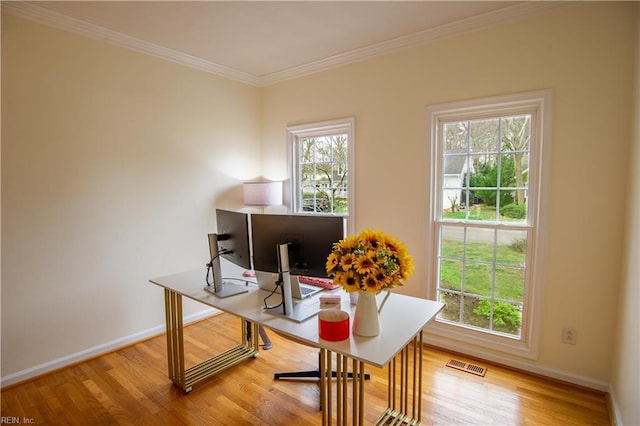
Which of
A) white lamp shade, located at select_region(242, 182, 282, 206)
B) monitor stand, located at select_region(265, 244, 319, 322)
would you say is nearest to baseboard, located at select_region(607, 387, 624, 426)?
monitor stand, located at select_region(265, 244, 319, 322)

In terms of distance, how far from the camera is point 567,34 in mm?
2230

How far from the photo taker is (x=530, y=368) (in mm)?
2492

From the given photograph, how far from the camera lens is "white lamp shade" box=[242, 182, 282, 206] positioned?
3.58 meters

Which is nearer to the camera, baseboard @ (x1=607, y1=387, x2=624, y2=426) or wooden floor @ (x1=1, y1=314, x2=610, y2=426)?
baseboard @ (x1=607, y1=387, x2=624, y2=426)

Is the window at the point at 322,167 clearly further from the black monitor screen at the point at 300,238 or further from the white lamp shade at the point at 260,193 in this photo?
the black monitor screen at the point at 300,238

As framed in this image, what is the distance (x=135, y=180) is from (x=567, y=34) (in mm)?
3480

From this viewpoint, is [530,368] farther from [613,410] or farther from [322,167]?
[322,167]

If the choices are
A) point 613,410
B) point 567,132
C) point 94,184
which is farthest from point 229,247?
point 613,410

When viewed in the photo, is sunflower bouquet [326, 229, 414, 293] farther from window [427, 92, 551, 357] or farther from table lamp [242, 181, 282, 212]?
table lamp [242, 181, 282, 212]

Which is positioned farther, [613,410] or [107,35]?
[107,35]

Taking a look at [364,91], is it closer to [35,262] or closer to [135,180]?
[135,180]

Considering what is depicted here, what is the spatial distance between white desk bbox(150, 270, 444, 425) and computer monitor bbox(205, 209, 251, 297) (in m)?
0.08

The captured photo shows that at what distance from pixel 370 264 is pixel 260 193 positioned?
233 centimetres

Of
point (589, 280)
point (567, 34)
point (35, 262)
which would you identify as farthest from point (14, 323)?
point (567, 34)
